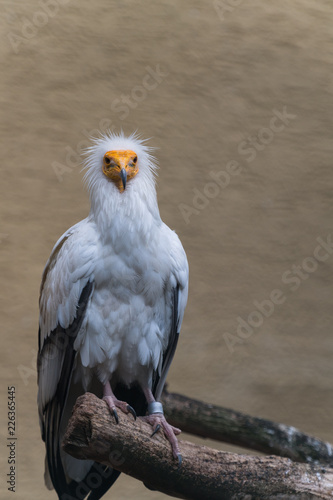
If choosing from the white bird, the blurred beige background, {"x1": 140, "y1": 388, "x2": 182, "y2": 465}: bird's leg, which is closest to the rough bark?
the white bird

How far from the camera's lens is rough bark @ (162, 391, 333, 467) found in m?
4.21

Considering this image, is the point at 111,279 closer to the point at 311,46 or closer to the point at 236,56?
the point at 236,56

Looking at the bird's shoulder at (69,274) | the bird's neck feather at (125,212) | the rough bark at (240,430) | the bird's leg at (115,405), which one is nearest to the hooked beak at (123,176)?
A: the bird's neck feather at (125,212)

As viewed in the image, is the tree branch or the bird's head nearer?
the tree branch

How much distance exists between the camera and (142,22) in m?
6.52

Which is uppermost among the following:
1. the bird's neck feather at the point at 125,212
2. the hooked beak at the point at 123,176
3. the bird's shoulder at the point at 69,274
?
the hooked beak at the point at 123,176

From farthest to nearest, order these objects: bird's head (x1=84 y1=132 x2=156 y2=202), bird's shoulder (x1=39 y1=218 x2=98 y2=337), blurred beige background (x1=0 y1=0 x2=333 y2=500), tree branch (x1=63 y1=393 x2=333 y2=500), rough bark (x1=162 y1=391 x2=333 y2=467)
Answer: blurred beige background (x1=0 y1=0 x2=333 y2=500) → rough bark (x1=162 y1=391 x2=333 y2=467) → bird's head (x1=84 y1=132 x2=156 y2=202) → bird's shoulder (x1=39 y1=218 x2=98 y2=337) → tree branch (x1=63 y1=393 x2=333 y2=500)

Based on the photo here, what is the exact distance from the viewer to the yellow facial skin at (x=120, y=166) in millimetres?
3161

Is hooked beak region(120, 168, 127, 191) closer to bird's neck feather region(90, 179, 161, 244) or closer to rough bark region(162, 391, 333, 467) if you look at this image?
bird's neck feather region(90, 179, 161, 244)

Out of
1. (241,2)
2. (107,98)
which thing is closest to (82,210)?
(107,98)

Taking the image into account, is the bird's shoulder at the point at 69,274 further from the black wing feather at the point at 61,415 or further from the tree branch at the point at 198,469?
the tree branch at the point at 198,469

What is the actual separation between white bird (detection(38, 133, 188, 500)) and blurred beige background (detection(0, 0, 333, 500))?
2838 millimetres

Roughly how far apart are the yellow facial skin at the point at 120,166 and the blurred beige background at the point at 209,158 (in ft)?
10.1

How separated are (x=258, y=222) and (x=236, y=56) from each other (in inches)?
69.5
